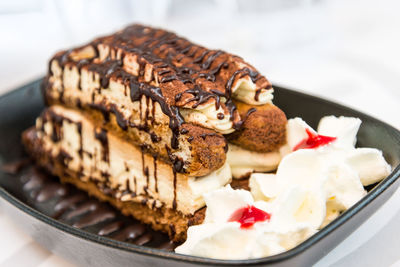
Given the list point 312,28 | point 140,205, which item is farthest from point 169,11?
point 140,205

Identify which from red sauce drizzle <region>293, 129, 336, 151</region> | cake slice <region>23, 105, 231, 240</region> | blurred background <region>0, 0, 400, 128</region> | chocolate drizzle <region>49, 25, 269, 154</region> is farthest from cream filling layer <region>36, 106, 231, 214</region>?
blurred background <region>0, 0, 400, 128</region>

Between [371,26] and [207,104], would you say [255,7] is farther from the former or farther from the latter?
[207,104]

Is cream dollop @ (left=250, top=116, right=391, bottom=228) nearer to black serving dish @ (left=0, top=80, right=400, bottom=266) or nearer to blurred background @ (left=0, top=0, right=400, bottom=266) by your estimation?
black serving dish @ (left=0, top=80, right=400, bottom=266)

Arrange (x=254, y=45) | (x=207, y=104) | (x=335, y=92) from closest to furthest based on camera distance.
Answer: (x=207, y=104), (x=335, y=92), (x=254, y=45)

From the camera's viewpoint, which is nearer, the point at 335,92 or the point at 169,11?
the point at 335,92

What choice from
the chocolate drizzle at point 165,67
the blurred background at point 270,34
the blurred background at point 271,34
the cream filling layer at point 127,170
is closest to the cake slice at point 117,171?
the cream filling layer at point 127,170

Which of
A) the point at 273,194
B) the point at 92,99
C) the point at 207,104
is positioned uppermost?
the point at 207,104

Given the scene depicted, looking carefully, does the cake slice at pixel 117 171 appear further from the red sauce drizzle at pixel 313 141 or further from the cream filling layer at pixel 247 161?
the red sauce drizzle at pixel 313 141
